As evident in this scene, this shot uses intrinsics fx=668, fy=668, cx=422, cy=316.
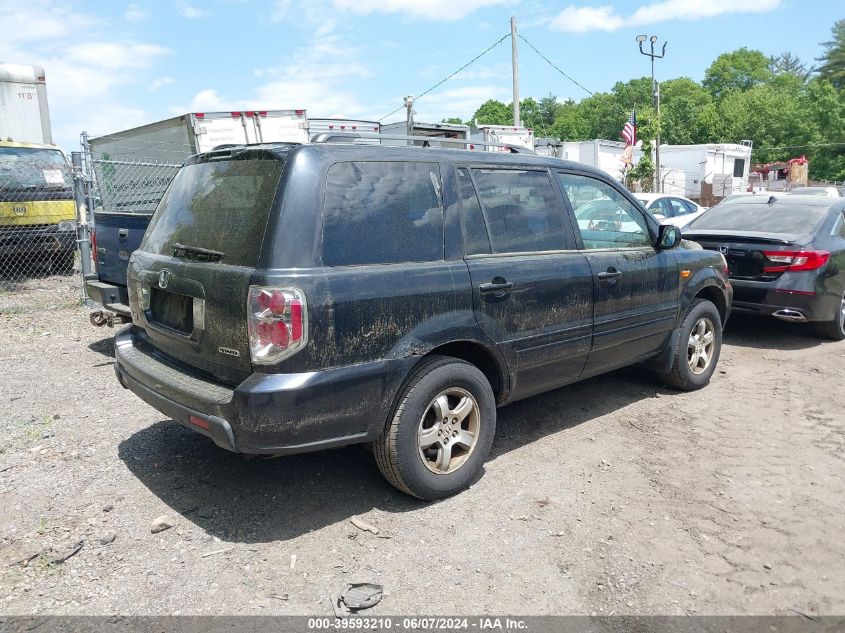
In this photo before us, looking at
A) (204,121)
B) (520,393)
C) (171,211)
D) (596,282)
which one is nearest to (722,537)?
(520,393)

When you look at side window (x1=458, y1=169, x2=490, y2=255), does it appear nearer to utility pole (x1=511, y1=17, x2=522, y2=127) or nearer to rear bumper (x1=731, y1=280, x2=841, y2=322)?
rear bumper (x1=731, y1=280, x2=841, y2=322)

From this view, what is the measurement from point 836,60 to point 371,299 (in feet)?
272

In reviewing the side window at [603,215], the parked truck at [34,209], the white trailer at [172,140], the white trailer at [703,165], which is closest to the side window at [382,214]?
the side window at [603,215]

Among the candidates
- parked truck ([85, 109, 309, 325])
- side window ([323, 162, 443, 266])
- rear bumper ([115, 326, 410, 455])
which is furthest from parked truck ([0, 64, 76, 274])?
side window ([323, 162, 443, 266])

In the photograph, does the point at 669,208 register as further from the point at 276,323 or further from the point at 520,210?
the point at 276,323

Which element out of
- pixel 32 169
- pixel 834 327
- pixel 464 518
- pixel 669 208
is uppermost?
pixel 32 169

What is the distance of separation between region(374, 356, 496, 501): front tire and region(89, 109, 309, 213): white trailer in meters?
8.34

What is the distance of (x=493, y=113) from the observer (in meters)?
88.4

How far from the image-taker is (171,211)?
3982 millimetres

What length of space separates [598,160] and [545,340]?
31.1 metres

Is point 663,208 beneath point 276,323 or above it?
above

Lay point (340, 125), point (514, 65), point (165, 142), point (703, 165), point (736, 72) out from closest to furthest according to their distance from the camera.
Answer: point (165, 142) < point (340, 125) < point (514, 65) < point (703, 165) < point (736, 72)

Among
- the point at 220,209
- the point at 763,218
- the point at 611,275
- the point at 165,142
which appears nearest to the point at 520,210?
the point at 611,275

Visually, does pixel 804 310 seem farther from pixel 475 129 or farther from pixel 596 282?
pixel 475 129
